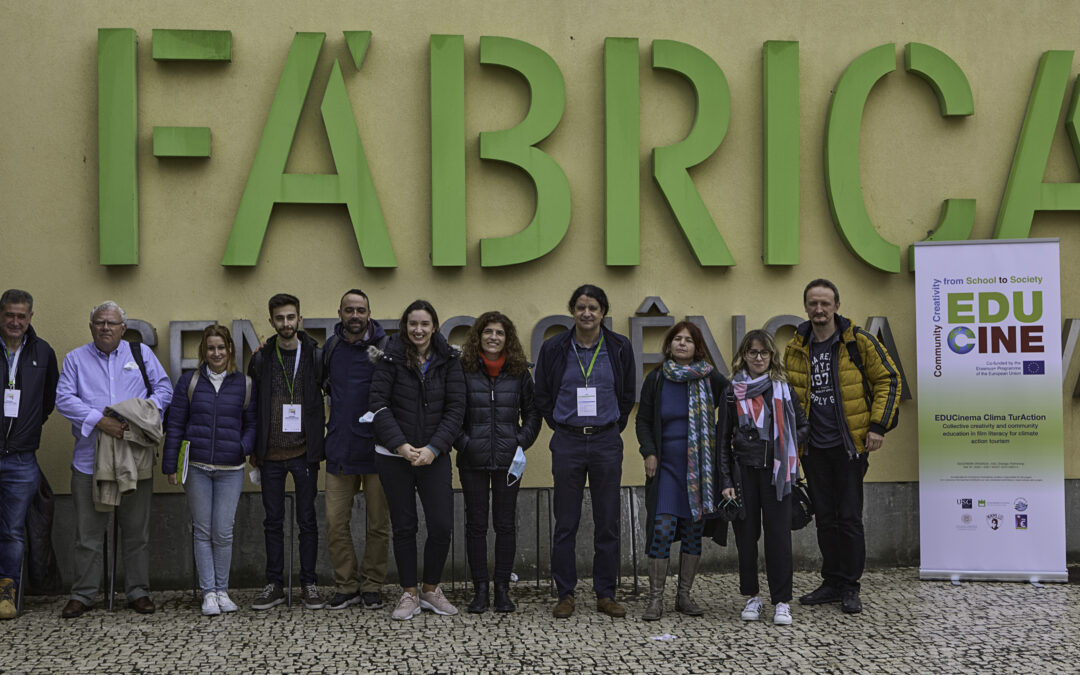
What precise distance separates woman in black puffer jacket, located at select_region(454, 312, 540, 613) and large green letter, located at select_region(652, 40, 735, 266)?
1747 millimetres

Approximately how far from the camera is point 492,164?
7.02 meters

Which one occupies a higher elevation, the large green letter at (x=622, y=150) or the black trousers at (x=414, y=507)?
the large green letter at (x=622, y=150)

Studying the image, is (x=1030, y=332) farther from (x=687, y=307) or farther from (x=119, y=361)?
(x=119, y=361)

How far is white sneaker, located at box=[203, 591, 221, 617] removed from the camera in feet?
19.6

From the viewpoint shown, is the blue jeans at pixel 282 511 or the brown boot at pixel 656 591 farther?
the blue jeans at pixel 282 511

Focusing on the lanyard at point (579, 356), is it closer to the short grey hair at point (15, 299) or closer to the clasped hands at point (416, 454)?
the clasped hands at point (416, 454)

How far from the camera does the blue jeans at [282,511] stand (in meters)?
6.13

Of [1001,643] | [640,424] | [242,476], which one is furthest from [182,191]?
[1001,643]

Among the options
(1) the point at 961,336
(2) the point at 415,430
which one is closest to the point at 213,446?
(2) the point at 415,430

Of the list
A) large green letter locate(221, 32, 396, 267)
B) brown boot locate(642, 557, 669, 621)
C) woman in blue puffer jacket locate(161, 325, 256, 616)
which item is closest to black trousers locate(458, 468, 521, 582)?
brown boot locate(642, 557, 669, 621)

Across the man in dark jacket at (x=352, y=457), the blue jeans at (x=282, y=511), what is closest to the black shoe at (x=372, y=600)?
the man in dark jacket at (x=352, y=457)

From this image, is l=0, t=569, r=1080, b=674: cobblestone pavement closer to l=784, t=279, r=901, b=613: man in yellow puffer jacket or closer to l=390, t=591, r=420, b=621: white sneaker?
l=390, t=591, r=420, b=621: white sneaker

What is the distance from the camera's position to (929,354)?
6.80 meters

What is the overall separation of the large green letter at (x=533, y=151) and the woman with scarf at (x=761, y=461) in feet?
5.78
